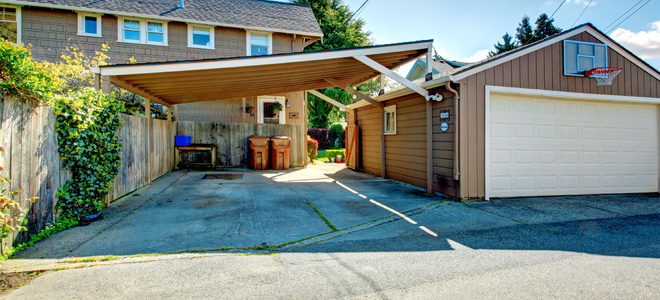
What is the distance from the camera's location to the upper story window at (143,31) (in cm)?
1148

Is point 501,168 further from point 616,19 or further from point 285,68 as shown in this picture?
point 616,19

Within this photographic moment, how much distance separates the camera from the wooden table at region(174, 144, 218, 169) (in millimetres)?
10500

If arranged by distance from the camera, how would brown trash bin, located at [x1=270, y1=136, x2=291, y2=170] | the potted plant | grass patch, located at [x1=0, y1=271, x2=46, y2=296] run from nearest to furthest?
1. grass patch, located at [x1=0, y1=271, x2=46, y2=296]
2. brown trash bin, located at [x1=270, y1=136, x2=291, y2=170]
3. the potted plant

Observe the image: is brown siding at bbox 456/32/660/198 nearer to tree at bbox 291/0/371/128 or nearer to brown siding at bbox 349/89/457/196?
brown siding at bbox 349/89/457/196

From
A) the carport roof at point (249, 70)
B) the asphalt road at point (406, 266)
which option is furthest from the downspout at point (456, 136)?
the carport roof at point (249, 70)

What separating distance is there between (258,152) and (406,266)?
844cm

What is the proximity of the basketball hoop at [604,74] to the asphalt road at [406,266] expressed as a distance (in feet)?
11.3

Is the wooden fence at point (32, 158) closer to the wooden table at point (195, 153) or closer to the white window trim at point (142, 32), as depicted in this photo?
the wooden table at point (195, 153)

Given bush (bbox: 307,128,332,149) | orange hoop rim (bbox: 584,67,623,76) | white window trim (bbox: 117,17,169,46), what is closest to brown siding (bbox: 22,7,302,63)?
white window trim (bbox: 117,17,169,46)

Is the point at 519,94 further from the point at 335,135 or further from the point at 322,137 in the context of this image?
the point at 335,135

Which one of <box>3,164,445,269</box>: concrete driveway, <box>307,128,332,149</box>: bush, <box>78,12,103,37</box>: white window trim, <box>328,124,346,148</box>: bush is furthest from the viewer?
<box>328,124,346,148</box>: bush

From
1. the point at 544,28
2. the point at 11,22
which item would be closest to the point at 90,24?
the point at 11,22

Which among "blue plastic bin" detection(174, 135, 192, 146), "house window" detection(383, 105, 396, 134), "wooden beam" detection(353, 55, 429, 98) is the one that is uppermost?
"wooden beam" detection(353, 55, 429, 98)

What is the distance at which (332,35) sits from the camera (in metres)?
22.7
